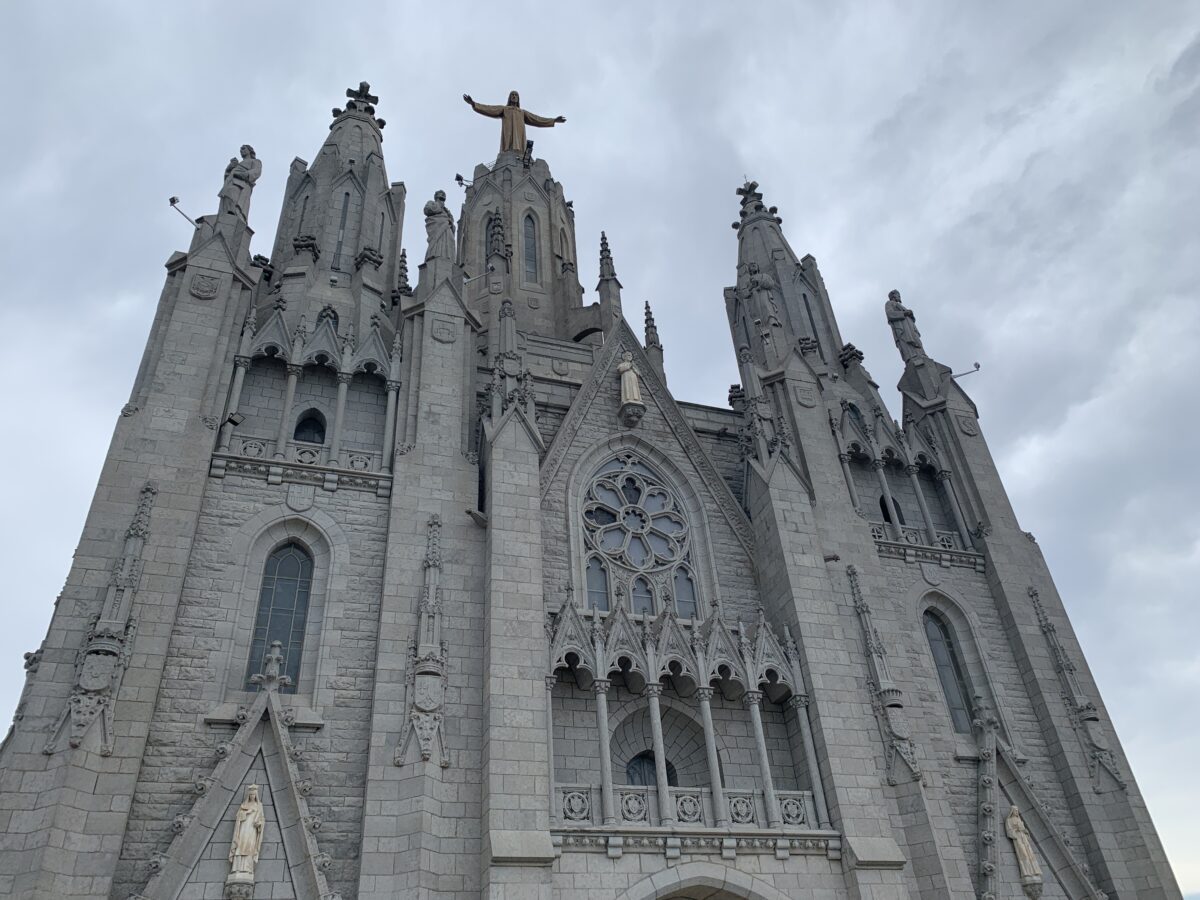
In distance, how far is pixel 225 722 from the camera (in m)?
14.8

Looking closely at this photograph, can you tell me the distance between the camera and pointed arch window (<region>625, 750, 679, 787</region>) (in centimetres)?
1720

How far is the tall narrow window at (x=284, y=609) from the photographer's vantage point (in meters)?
16.2

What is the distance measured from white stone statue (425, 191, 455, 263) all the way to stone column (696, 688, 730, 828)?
12335 mm

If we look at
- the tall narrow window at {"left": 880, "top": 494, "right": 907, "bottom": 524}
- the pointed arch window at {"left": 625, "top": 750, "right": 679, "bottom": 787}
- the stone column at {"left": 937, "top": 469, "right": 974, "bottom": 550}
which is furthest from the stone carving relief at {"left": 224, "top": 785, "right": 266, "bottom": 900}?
the stone column at {"left": 937, "top": 469, "right": 974, "bottom": 550}

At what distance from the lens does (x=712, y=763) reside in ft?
52.9

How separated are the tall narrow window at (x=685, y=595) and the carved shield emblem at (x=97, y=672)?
10.6 metres

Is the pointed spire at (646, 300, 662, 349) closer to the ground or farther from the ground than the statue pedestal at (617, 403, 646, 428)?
farther from the ground

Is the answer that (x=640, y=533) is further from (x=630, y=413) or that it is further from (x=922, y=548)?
(x=922, y=548)

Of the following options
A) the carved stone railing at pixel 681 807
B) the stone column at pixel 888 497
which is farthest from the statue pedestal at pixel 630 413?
the carved stone railing at pixel 681 807

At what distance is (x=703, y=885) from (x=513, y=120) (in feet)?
101

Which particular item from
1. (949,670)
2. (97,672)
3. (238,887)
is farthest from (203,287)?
(949,670)

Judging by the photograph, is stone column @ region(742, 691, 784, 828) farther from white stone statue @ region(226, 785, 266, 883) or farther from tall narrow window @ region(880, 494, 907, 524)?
white stone statue @ region(226, 785, 266, 883)

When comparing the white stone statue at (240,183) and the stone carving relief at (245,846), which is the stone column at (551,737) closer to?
the stone carving relief at (245,846)

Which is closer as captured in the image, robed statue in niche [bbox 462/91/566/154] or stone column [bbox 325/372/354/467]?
stone column [bbox 325/372/354/467]
